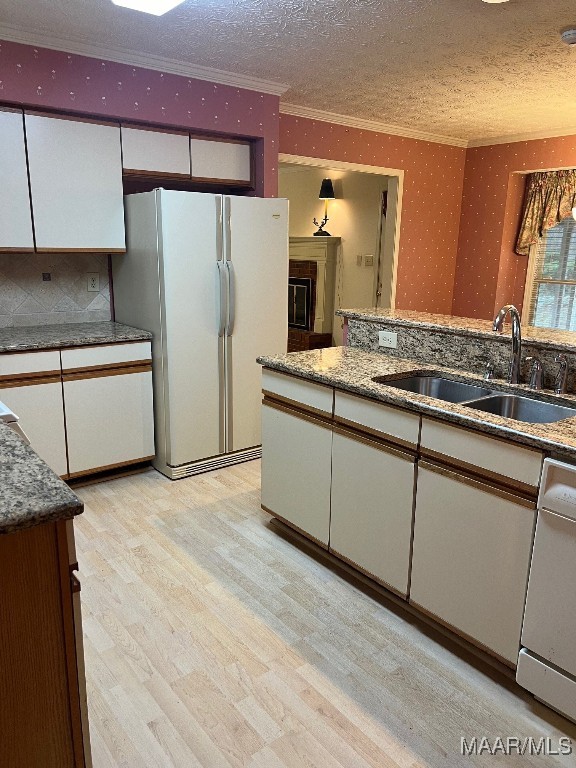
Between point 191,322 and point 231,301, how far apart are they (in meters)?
0.29

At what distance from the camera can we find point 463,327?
99.3 inches

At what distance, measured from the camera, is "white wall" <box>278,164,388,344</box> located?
631 centimetres

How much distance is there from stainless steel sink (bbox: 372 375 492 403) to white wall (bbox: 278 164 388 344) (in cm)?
386

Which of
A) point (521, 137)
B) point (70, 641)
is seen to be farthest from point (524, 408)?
point (521, 137)

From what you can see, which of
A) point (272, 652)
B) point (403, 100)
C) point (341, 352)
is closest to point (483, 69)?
point (403, 100)

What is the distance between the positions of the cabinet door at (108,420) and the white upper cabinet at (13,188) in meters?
0.83

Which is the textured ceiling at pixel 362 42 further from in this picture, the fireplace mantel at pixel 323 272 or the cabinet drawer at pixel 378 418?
the fireplace mantel at pixel 323 272

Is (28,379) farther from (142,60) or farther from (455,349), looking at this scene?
(455,349)

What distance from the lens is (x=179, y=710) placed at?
5.83ft

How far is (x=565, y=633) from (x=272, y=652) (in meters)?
0.99

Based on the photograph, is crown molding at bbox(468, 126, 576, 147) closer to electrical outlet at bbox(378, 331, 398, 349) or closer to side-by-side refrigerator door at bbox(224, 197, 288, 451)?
side-by-side refrigerator door at bbox(224, 197, 288, 451)

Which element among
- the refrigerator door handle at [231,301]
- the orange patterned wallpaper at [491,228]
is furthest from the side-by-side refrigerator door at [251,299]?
the orange patterned wallpaper at [491,228]

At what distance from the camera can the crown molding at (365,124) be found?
4465mm

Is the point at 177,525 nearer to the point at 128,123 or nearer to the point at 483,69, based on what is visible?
the point at 128,123
